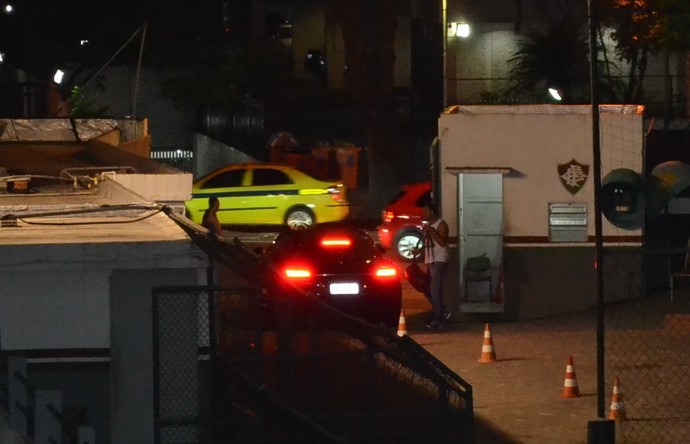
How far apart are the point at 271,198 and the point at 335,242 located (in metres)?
11.7

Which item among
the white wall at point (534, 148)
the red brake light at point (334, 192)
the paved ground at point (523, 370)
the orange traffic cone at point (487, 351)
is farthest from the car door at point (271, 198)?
the orange traffic cone at point (487, 351)

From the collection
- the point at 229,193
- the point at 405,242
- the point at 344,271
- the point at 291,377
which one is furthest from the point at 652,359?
the point at 229,193

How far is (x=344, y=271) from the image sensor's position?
16.5m

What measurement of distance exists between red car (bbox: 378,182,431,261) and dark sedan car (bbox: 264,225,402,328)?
670 centimetres

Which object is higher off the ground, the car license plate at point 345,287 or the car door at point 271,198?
the car door at point 271,198

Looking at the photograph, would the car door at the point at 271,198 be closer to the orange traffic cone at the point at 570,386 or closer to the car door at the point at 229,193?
the car door at the point at 229,193

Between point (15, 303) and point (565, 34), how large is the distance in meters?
26.0

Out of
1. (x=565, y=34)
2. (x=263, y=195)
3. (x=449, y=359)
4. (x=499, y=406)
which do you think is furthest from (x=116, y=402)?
(x=565, y=34)

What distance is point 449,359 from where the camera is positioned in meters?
14.8

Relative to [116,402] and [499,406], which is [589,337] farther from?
[116,402]

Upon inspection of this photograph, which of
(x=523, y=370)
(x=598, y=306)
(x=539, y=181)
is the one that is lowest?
(x=523, y=370)

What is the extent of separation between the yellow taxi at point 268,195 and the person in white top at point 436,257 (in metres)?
11.4

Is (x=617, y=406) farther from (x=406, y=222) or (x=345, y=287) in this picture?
(x=406, y=222)

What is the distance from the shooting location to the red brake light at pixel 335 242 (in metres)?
16.7
